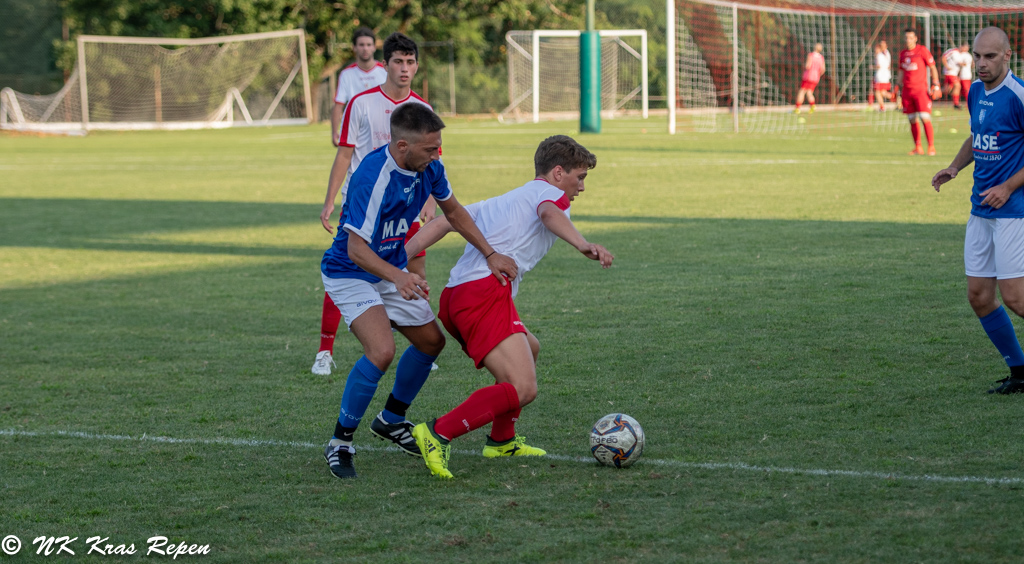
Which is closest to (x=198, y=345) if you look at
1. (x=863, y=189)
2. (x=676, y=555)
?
(x=676, y=555)

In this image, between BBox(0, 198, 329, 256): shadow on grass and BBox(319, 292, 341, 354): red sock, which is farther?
BBox(0, 198, 329, 256): shadow on grass

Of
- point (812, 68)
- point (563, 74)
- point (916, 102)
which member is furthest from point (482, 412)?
point (563, 74)

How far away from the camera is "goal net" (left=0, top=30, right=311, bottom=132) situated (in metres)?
40.1

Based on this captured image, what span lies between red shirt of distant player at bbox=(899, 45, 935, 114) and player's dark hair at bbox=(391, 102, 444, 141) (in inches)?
644

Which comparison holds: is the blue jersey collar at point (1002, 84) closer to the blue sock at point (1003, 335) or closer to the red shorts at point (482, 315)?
the blue sock at point (1003, 335)

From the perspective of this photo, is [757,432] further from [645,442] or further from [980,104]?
[980,104]

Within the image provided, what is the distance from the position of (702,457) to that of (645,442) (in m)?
0.32

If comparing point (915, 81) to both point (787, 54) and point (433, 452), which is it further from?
point (787, 54)

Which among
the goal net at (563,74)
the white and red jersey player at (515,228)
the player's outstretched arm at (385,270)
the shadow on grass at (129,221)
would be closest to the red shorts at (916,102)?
the shadow on grass at (129,221)

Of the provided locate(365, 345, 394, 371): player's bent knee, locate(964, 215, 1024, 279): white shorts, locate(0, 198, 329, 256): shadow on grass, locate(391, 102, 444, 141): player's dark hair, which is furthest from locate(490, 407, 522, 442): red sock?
locate(0, 198, 329, 256): shadow on grass

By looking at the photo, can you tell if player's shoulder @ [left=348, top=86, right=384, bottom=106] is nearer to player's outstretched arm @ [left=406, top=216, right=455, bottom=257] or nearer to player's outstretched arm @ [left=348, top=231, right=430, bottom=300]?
player's outstretched arm @ [left=406, top=216, right=455, bottom=257]

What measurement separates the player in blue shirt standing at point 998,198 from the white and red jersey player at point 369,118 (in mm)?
3402

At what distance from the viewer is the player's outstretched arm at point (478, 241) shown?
14.9ft

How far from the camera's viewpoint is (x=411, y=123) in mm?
4344
